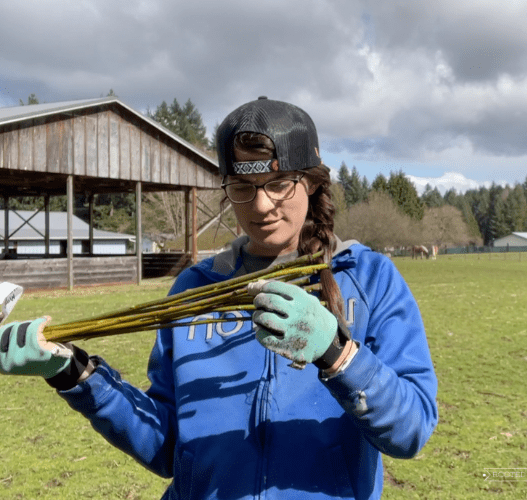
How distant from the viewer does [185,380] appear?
1.88m

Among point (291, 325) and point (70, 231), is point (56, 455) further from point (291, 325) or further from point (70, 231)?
point (70, 231)

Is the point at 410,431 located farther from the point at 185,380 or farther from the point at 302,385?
the point at 185,380

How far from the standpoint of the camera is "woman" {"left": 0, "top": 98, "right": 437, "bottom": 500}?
1.62 meters

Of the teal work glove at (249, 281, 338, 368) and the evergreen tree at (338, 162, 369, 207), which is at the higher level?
the evergreen tree at (338, 162, 369, 207)

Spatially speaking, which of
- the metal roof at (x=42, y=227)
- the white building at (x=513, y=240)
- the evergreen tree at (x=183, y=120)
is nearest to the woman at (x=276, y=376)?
the metal roof at (x=42, y=227)

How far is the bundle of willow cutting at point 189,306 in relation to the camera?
5.39ft

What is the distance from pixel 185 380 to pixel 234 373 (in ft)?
0.57

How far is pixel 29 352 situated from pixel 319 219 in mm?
1064

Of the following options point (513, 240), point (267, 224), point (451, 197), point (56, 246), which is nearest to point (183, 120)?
point (56, 246)

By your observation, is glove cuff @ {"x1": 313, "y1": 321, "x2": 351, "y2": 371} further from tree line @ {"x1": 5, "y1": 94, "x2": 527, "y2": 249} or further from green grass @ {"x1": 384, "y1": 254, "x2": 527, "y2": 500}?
tree line @ {"x1": 5, "y1": 94, "x2": 527, "y2": 249}

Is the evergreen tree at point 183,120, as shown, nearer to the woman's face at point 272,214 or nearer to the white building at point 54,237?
the white building at point 54,237

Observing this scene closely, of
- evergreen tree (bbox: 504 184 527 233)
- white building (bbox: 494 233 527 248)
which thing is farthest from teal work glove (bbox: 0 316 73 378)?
evergreen tree (bbox: 504 184 527 233)

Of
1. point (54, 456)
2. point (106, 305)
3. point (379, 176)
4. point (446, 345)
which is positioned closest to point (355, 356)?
point (54, 456)

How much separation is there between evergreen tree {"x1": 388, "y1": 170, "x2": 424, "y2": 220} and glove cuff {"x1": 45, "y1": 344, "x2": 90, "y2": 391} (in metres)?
89.4
